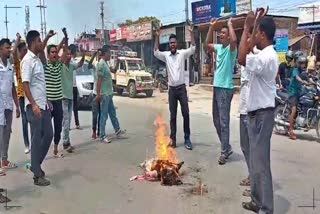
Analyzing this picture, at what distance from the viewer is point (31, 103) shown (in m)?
5.86

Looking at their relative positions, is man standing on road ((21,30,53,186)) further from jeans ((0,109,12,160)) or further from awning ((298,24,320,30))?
awning ((298,24,320,30))

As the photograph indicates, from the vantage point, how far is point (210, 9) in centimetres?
2909

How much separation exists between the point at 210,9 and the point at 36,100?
24.4m

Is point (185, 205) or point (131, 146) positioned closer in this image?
point (185, 205)

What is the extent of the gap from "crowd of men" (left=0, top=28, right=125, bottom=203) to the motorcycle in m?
3.75

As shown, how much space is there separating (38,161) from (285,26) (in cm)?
2396

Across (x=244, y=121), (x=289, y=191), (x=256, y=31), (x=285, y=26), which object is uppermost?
(x=285, y=26)

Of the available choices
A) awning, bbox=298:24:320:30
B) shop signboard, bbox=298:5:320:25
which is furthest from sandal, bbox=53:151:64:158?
awning, bbox=298:24:320:30

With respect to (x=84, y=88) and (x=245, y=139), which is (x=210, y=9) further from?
(x=245, y=139)

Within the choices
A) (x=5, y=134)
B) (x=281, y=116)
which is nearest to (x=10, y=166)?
(x=5, y=134)

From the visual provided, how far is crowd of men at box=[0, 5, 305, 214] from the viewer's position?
14.2ft

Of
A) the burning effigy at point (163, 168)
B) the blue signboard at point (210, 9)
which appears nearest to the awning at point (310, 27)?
the blue signboard at point (210, 9)

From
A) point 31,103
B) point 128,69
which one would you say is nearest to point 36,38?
point 31,103

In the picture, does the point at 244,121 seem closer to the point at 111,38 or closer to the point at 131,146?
the point at 131,146
